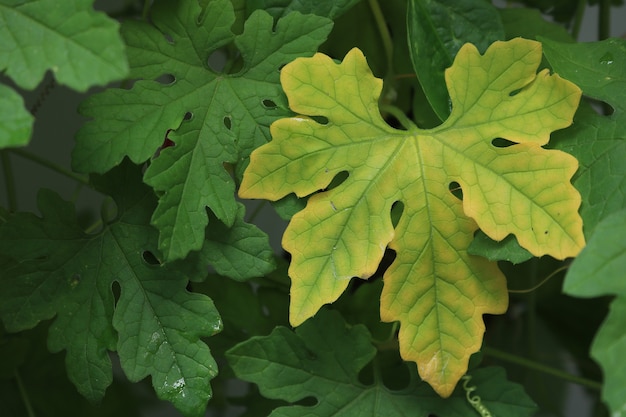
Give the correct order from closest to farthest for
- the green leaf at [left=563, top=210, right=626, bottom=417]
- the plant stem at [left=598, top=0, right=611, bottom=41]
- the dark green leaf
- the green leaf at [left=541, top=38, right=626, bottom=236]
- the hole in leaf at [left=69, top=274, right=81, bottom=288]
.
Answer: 1. the green leaf at [left=563, top=210, right=626, bottom=417]
2. the green leaf at [left=541, top=38, right=626, bottom=236]
3. the hole in leaf at [left=69, top=274, right=81, bottom=288]
4. the dark green leaf
5. the plant stem at [left=598, top=0, right=611, bottom=41]

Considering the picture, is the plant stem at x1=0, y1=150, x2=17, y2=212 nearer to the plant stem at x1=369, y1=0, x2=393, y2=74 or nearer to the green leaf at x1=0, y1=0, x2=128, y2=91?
the green leaf at x1=0, y1=0, x2=128, y2=91

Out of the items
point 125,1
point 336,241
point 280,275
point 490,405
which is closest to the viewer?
point 336,241

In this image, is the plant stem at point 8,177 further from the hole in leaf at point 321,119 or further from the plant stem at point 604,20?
the plant stem at point 604,20

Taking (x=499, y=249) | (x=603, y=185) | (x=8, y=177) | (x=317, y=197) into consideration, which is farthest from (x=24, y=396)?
(x=603, y=185)

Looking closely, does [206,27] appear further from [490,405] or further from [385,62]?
[490,405]

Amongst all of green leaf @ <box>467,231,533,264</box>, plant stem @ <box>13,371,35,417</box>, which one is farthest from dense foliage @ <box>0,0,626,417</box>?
plant stem @ <box>13,371,35,417</box>

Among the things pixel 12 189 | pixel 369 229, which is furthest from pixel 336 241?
pixel 12 189
